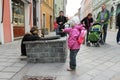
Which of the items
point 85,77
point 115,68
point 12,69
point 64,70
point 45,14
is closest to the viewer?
point 85,77

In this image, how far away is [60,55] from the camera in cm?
656

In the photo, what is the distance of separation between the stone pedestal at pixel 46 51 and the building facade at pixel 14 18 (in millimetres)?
5286

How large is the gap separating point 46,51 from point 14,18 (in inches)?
333

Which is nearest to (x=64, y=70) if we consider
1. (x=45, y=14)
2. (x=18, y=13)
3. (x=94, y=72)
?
(x=94, y=72)

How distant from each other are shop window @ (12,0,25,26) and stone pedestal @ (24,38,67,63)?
7.92 m

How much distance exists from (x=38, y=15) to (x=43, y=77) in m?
17.4

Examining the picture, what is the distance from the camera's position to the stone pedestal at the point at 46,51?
6.51 metres

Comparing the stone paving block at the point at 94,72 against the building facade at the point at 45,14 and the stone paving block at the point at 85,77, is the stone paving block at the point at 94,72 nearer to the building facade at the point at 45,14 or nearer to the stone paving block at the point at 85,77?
the stone paving block at the point at 85,77

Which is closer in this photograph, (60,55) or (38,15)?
(60,55)

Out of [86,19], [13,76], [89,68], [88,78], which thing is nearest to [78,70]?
[89,68]

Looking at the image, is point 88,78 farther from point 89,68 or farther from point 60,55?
point 60,55

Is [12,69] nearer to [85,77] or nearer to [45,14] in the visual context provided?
[85,77]

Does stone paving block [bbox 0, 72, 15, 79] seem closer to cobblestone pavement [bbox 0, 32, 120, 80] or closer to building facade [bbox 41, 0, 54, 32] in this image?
cobblestone pavement [bbox 0, 32, 120, 80]

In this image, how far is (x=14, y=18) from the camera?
572 inches
